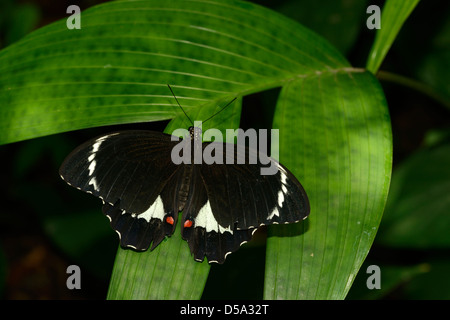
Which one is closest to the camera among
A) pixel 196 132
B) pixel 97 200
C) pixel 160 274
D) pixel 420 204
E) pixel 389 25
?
pixel 160 274

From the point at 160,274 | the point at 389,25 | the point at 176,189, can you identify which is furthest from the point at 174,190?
the point at 389,25

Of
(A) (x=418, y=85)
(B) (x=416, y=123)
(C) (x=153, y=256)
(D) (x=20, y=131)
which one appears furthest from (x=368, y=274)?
(D) (x=20, y=131)

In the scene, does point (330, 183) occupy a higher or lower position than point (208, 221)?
higher

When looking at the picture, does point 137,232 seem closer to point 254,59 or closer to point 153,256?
point 153,256

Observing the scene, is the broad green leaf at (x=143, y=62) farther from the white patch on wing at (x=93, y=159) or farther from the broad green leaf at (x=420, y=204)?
the broad green leaf at (x=420, y=204)

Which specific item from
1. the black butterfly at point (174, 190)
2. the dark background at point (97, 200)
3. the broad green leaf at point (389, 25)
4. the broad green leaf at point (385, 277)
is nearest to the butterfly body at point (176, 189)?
the black butterfly at point (174, 190)

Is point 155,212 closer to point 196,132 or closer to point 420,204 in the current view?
point 196,132

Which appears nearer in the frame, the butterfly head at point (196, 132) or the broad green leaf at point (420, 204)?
the butterfly head at point (196, 132)

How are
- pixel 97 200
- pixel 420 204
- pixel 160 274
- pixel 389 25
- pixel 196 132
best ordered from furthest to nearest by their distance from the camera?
pixel 97 200, pixel 420 204, pixel 389 25, pixel 196 132, pixel 160 274
